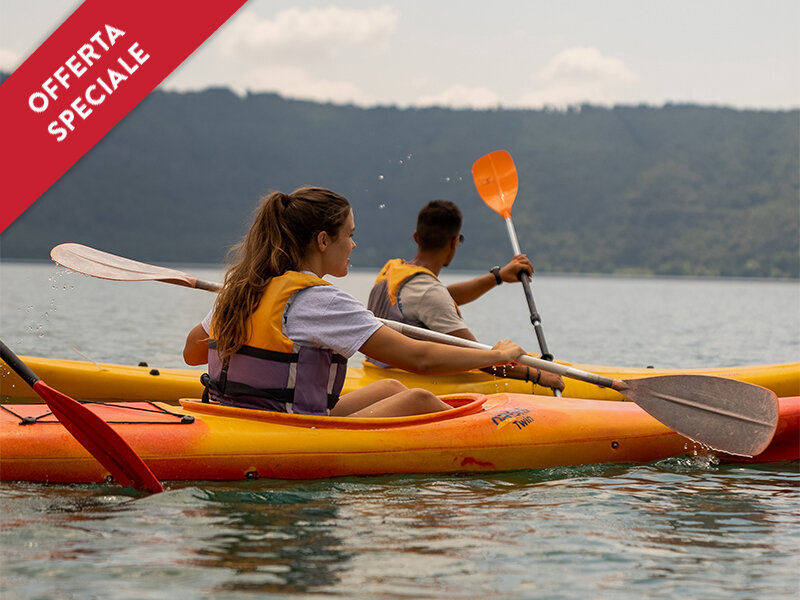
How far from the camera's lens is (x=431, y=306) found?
5.43 metres

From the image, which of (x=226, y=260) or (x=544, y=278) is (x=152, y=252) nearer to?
(x=544, y=278)

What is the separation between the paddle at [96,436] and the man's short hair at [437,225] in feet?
7.99

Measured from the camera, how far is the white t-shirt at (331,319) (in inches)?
142

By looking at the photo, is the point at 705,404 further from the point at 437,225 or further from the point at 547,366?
the point at 437,225

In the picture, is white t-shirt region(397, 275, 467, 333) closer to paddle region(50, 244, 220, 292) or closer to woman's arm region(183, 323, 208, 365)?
paddle region(50, 244, 220, 292)

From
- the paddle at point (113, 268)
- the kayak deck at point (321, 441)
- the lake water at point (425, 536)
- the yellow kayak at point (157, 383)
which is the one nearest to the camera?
the lake water at point (425, 536)

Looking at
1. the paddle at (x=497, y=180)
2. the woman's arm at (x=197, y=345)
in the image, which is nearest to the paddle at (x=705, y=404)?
the woman's arm at (x=197, y=345)

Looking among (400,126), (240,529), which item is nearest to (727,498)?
(240,529)

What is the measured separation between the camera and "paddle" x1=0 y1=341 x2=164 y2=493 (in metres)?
3.60

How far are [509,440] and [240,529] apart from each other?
1.51 meters

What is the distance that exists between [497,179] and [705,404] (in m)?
3.87

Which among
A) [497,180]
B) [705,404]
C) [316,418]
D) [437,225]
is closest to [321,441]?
[316,418]

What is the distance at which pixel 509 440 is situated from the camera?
14.5 ft

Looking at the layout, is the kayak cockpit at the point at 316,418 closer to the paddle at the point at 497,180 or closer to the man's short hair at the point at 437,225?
the man's short hair at the point at 437,225
